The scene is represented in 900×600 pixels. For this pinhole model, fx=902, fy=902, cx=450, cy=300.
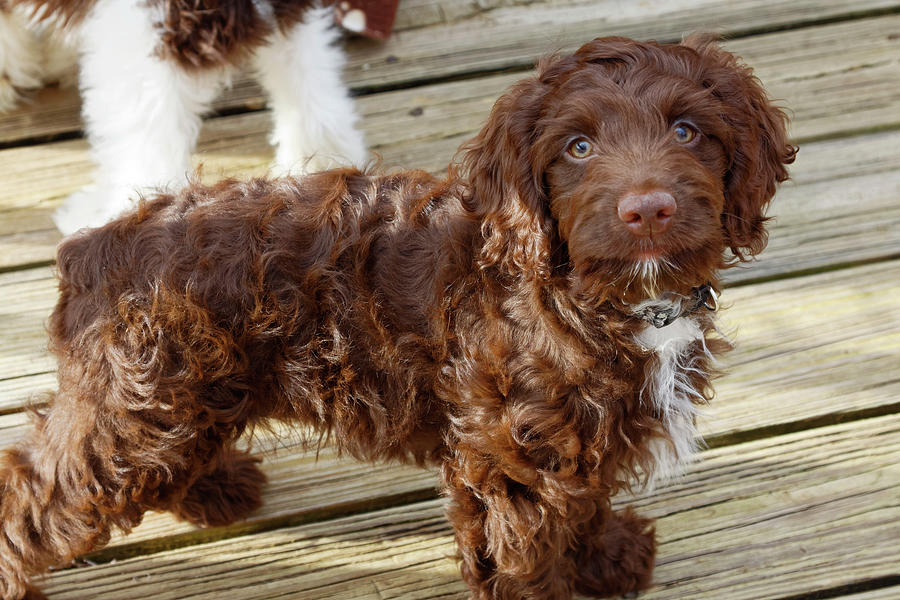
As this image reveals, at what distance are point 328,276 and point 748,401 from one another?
70.3 inches

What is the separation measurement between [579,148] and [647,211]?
0.30 m

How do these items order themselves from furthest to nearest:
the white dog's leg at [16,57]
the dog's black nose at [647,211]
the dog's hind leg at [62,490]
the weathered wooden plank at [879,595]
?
the white dog's leg at [16,57] < the weathered wooden plank at [879,595] < the dog's hind leg at [62,490] < the dog's black nose at [647,211]

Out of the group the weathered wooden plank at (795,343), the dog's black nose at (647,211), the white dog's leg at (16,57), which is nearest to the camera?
the dog's black nose at (647,211)

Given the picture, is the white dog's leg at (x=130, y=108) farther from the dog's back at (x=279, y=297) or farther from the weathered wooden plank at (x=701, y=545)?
the weathered wooden plank at (x=701, y=545)

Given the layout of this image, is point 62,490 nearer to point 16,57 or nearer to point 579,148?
point 579,148

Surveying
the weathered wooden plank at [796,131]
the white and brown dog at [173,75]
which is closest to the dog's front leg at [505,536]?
the white and brown dog at [173,75]

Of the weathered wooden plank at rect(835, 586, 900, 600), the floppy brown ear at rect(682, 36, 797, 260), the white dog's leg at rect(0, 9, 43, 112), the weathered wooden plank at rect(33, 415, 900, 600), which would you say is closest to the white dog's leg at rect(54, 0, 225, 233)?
the white dog's leg at rect(0, 9, 43, 112)

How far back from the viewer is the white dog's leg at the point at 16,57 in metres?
4.26

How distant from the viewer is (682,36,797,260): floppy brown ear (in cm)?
224

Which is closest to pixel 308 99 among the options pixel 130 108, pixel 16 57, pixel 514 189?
pixel 130 108

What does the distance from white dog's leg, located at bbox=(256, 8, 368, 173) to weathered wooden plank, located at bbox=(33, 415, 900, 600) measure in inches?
64.3

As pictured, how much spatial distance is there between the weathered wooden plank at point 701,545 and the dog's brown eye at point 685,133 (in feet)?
4.77

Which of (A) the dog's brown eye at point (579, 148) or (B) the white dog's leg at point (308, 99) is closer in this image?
(A) the dog's brown eye at point (579, 148)

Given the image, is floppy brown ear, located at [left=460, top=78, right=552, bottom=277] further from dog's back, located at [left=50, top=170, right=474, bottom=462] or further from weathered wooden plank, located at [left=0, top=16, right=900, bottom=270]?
weathered wooden plank, located at [left=0, top=16, right=900, bottom=270]
